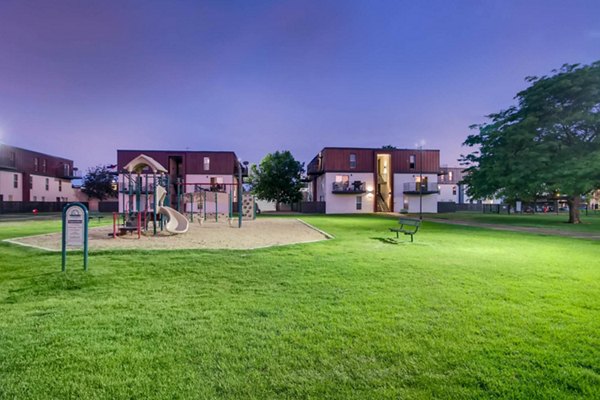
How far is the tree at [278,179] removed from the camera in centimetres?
4859

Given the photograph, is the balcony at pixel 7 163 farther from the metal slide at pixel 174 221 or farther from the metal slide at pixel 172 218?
the metal slide at pixel 174 221

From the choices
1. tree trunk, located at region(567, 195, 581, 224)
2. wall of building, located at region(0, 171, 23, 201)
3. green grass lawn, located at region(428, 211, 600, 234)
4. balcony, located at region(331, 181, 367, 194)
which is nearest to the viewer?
green grass lawn, located at region(428, 211, 600, 234)

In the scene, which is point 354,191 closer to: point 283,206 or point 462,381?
point 283,206

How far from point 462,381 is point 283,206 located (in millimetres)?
57503

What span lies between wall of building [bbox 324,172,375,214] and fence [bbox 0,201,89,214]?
31.0m

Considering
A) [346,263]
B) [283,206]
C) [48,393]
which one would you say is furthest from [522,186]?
[283,206]

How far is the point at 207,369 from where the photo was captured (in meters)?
2.93

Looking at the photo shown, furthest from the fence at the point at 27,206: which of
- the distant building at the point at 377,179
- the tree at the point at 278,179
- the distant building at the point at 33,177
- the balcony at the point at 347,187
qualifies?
the distant building at the point at 377,179

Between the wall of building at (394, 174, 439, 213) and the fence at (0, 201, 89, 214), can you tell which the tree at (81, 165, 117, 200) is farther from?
the wall of building at (394, 174, 439, 213)

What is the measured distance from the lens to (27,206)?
43094mm

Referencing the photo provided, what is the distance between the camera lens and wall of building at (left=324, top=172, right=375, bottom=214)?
43812mm

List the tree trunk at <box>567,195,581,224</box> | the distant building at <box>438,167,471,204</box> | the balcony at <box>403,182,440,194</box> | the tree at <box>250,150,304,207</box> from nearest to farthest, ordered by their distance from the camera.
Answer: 1. the tree trunk at <box>567,195,581,224</box>
2. the balcony at <box>403,182,440,194</box>
3. the tree at <box>250,150,304,207</box>
4. the distant building at <box>438,167,471,204</box>

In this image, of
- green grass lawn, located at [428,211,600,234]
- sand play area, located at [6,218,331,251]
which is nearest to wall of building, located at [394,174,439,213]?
green grass lawn, located at [428,211,600,234]

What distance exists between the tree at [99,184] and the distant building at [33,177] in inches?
213
